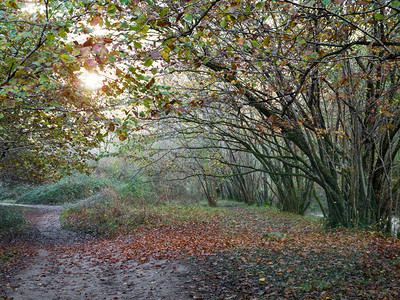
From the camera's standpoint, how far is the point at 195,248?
786cm

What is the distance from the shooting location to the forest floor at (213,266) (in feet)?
15.3

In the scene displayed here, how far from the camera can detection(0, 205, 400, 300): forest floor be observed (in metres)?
4.66

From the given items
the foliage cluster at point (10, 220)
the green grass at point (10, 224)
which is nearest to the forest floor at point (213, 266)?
the green grass at point (10, 224)

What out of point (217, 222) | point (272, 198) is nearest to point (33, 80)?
point (217, 222)

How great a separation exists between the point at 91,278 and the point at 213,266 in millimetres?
2872

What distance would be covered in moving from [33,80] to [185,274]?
4504 mm

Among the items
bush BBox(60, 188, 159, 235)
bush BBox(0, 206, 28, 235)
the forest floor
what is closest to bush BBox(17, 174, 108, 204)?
bush BBox(60, 188, 159, 235)

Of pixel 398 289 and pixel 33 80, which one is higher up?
pixel 33 80

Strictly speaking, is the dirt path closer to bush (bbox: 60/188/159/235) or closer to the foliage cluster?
bush (bbox: 60/188/159/235)

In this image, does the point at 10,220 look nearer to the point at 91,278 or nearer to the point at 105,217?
the point at 105,217

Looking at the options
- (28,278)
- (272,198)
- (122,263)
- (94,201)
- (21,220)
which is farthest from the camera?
(272,198)

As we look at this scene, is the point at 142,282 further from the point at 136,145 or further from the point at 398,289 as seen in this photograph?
the point at 136,145

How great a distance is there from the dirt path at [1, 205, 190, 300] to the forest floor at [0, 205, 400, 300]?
0.06 feet

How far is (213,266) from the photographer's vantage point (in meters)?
6.19
